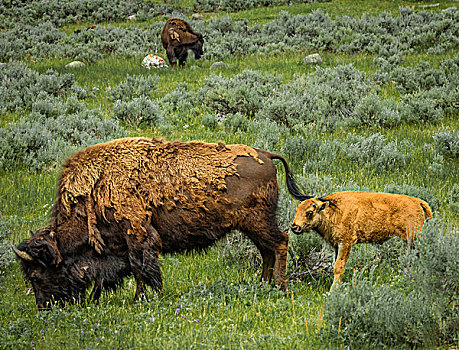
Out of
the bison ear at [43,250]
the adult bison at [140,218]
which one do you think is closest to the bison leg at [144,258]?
the adult bison at [140,218]

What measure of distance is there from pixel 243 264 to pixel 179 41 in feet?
44.5

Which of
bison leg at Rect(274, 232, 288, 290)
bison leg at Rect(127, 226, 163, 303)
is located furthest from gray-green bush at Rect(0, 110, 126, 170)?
bison leg at Rect(274, 232, 288, 290)

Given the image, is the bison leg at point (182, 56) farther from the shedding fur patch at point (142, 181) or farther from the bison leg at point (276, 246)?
the bison leg at point (276, 246)

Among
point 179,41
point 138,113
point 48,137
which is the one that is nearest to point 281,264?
point 48,137

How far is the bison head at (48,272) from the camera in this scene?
5121 millimetres

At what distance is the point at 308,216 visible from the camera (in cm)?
524

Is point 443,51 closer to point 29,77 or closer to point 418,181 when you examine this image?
point 418,181

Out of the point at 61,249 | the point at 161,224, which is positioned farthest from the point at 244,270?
the point at 61,249

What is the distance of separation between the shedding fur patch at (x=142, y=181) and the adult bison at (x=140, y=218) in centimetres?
1

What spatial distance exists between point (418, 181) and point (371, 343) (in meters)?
4.96

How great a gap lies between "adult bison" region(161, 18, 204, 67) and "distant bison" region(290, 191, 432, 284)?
1392cm

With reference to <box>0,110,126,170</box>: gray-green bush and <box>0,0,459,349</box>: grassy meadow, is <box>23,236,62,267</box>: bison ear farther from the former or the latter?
<box>0,110,126,170</box>: gray-green bush

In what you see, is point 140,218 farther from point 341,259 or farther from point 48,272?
point 341,259

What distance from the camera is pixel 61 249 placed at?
5.23 m
